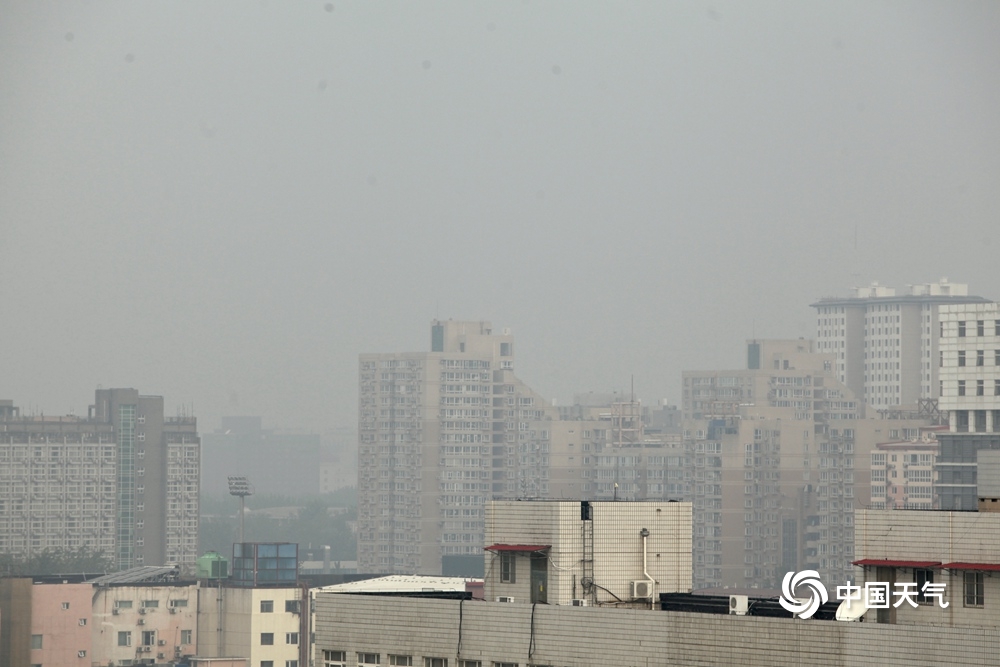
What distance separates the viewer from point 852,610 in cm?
3066

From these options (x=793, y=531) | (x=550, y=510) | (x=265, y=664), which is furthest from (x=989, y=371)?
(x=550, y=510)

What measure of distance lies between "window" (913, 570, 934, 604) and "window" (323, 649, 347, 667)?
12.2 metres

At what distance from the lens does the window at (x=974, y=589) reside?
30.1 meters

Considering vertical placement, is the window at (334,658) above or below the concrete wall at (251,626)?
above

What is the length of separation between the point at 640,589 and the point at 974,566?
31.9 feet

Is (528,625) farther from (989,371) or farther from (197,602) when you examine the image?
(989,371)

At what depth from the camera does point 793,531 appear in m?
192

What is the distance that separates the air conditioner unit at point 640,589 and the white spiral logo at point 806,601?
6399 mm

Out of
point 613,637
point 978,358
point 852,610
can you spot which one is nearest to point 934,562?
point 852,610

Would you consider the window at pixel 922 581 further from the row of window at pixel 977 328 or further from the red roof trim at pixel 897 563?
the row of window at pixel 977 328

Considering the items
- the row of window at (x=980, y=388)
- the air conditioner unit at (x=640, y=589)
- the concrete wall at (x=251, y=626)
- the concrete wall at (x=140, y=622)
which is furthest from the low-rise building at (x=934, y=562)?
the row of window at (x=980, y=388)

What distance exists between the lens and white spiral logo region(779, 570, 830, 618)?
31.5 metres

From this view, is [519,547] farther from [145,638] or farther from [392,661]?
[145,638]

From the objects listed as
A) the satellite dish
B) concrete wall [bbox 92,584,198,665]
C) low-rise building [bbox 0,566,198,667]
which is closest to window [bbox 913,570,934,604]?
the satellite dish
